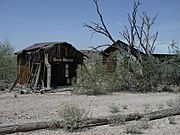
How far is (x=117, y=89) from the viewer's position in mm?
24078

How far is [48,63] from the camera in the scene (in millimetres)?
25391

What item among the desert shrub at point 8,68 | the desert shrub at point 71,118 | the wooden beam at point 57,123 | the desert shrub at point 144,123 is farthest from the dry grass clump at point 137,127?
the desert shrub at point 8,68

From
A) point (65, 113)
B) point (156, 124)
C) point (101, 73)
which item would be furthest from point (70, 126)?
point (101, 73)

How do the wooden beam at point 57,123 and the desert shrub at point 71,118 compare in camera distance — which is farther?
the desert shrub at point 71,118

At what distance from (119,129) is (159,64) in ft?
48.6

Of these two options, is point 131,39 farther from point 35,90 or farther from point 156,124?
point 156,124

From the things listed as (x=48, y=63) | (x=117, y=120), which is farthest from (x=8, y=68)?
(x=117, y=120)

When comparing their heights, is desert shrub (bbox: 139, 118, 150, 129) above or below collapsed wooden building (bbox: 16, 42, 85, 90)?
below

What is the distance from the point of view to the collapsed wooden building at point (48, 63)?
25.9 meters

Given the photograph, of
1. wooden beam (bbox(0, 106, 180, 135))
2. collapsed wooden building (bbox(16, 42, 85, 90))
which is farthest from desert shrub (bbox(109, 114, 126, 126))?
collapsed wooden building (bbox(16, 42, 85, 90))

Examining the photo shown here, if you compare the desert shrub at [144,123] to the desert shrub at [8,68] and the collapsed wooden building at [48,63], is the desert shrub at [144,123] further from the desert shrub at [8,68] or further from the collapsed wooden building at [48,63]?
the desert shrub at [8,68]

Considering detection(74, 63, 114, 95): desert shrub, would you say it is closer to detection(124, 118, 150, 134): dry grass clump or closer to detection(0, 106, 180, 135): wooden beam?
detection(0, 106, 180, 135): wooden beam

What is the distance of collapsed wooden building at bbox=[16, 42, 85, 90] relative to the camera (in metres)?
25.9

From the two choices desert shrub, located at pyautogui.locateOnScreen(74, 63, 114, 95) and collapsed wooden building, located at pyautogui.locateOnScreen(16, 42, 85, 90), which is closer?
desert shrub, located at pyautogui.locateOnScreen(74, 63, 114, 95)
